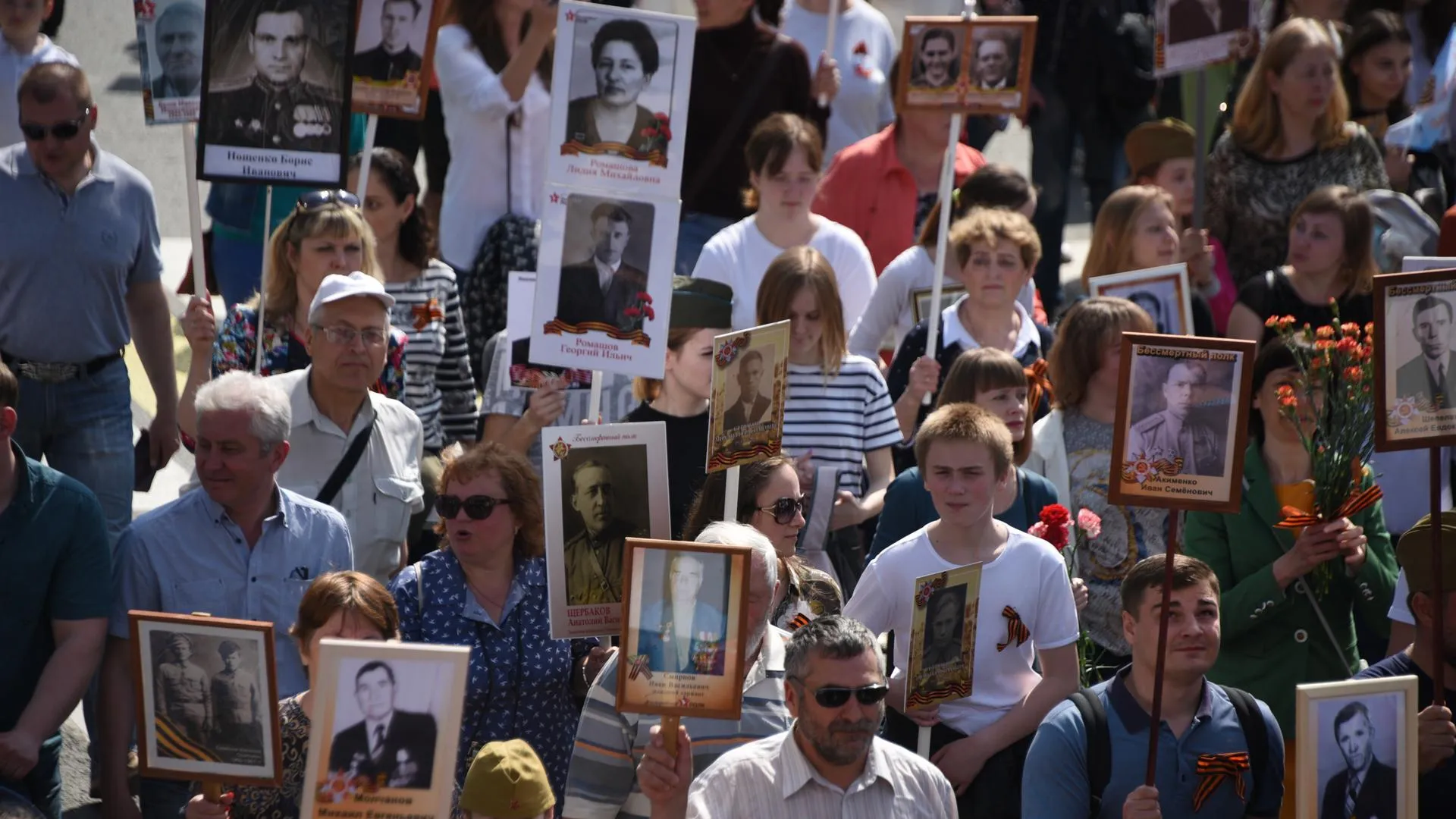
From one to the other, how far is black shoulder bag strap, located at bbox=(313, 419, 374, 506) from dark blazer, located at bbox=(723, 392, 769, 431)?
131 centimetres

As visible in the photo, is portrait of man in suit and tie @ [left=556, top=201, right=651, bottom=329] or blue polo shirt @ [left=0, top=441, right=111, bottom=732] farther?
portrait of man in suit and tie @ [left=556, top=201, right=651, bottom=329]

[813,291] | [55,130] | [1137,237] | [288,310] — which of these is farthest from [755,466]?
[1137,237]

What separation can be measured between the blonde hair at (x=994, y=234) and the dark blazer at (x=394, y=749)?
4094 mm

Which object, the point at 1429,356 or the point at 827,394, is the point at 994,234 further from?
the point at 1429,356

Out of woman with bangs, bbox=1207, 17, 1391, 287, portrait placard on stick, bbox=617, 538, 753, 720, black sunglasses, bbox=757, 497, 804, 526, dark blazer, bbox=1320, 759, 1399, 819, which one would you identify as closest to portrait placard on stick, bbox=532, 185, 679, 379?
black sunglasses, bbox=757, 497, 804, 526

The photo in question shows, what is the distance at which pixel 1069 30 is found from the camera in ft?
37.4

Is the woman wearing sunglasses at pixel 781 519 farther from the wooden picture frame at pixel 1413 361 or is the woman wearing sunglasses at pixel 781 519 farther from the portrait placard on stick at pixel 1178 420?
the wooden picture frame at pixel 1413 361

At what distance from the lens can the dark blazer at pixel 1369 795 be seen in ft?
15.0

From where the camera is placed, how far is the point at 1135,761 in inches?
196

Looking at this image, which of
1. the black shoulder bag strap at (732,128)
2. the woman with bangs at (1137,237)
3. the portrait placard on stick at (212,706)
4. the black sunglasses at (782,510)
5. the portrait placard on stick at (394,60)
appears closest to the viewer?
the portrait placard on stick at (212,706)

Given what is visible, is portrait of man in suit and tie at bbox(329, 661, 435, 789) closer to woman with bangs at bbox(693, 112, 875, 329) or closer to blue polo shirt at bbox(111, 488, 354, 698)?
blue polo shirt at bbox(111, 488, 354, 698)

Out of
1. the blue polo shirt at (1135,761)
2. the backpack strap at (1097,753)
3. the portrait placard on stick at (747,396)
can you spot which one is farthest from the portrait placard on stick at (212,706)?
the backpack strap at (1097,753)

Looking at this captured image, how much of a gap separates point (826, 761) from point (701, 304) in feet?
9.38

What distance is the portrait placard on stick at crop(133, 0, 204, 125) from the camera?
6969 millimetres
